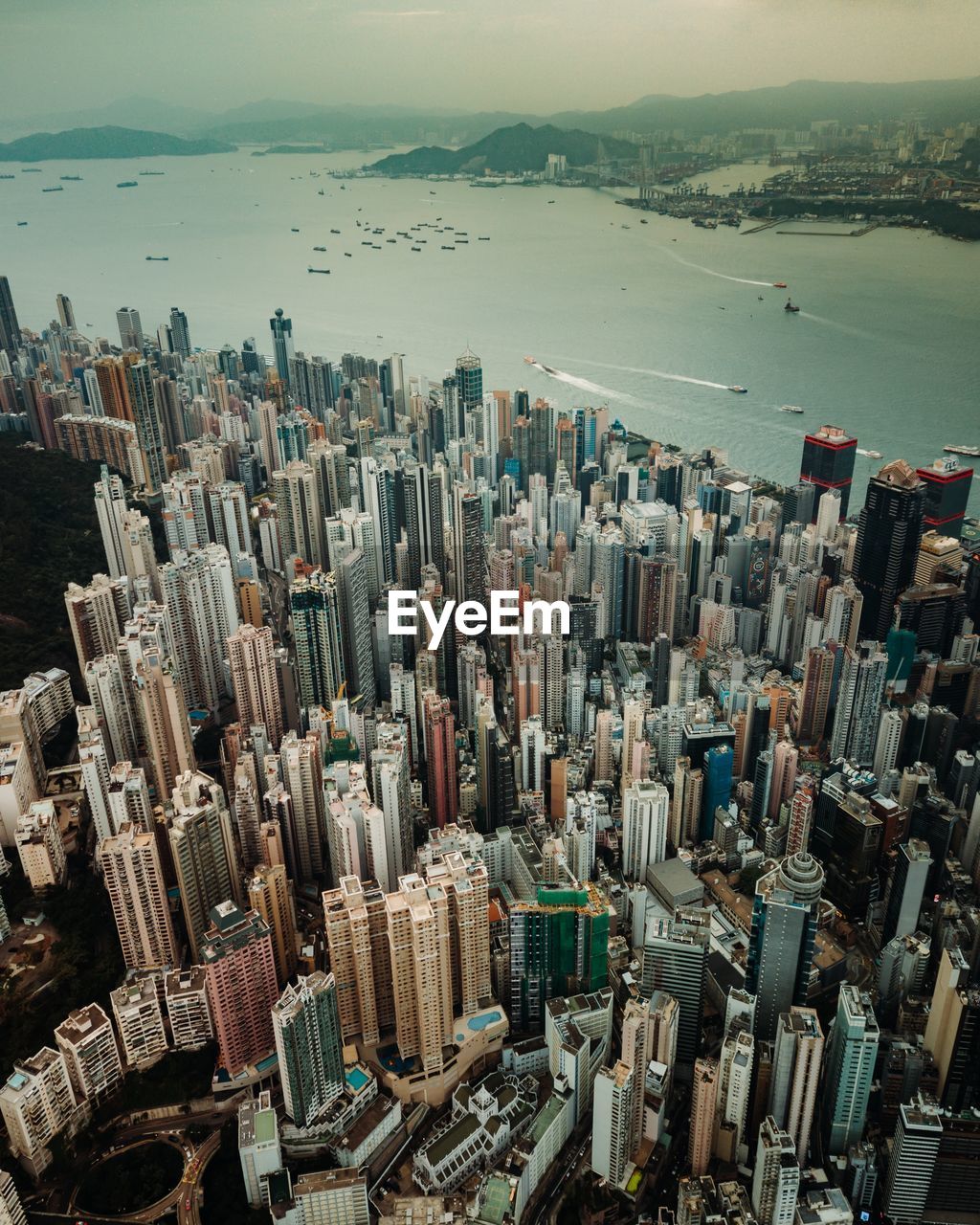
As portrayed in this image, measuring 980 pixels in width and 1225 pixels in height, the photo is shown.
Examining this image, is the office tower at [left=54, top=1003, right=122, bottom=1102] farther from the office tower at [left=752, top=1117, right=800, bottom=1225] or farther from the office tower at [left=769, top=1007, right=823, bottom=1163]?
the office tower at [left=769, top=1007, right=823, bottom=1163]

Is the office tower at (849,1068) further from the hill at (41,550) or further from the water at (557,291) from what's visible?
the hill at (41,550)

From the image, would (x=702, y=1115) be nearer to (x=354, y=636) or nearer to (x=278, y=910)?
(x=278, y=910)

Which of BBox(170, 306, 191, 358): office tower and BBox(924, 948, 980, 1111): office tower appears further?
BBox(170, 306, 191, 358): office tower

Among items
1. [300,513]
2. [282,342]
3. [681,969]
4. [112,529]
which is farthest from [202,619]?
[282,342]

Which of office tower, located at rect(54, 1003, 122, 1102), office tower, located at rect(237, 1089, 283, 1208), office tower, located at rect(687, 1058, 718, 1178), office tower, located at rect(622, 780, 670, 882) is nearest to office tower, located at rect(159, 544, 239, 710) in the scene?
office tower, located at rect(54, 1003, 122, 1102)

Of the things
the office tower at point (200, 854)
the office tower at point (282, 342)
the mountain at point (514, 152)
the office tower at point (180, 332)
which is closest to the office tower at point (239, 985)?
the office tower at point (200, 854)
